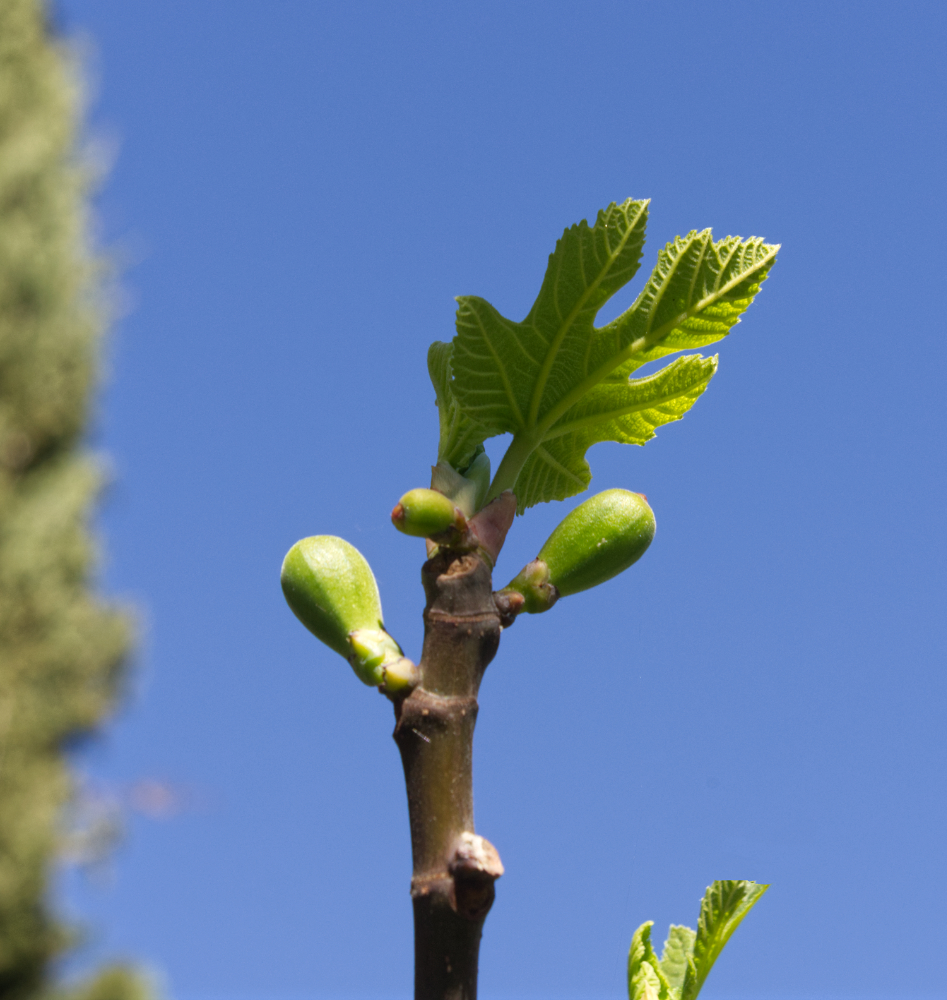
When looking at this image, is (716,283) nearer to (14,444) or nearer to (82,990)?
(82,990)

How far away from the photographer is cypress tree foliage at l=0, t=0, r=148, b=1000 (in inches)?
183

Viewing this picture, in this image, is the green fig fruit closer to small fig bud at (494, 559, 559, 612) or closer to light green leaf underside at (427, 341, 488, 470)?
small fig bud at (494, 559, 559, 612)

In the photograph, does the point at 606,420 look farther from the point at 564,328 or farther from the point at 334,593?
the point at 334,593

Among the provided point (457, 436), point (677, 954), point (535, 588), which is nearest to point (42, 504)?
point (457, 436)

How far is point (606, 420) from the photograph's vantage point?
1035 millimetres

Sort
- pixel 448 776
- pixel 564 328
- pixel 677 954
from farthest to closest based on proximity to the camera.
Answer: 1. pixel 564 328
2. pixel 677 954
3. pixel 448 776

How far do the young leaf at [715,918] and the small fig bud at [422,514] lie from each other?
35 centimetres

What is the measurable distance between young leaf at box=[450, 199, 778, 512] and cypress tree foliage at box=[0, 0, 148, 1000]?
14.3 ft

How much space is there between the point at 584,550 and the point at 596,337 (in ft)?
0.75

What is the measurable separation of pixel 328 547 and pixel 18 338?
567 cm

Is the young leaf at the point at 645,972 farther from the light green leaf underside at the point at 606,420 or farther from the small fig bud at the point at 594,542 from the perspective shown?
the light green leaf underside at the point at 606,420

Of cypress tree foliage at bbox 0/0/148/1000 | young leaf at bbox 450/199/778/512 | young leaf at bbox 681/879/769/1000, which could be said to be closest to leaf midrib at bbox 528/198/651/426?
young leaf at bbox 450/199/778/512

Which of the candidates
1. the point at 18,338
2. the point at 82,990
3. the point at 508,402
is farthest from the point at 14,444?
the point at 508,402

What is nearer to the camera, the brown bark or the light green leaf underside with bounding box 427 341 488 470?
the brown bark
